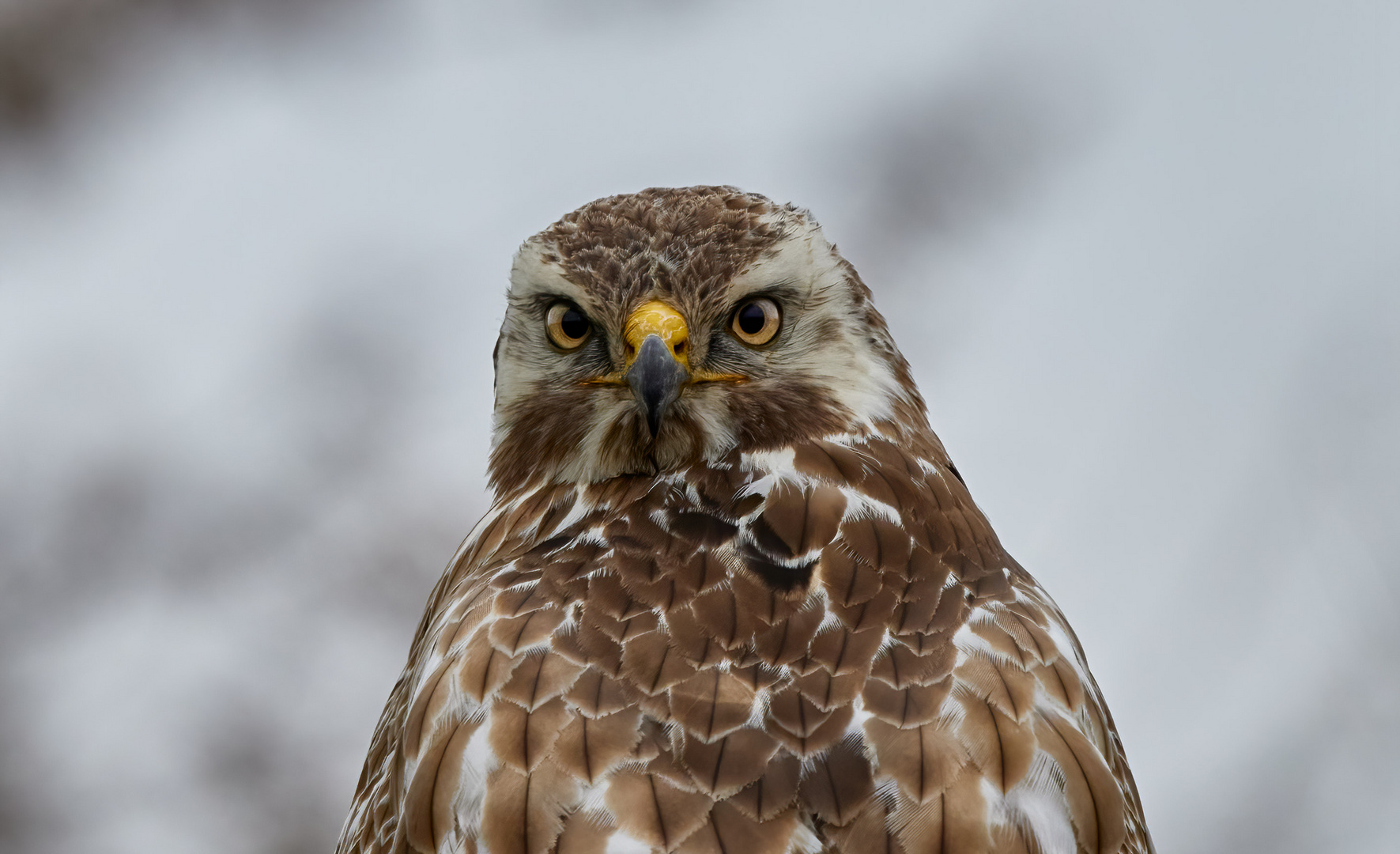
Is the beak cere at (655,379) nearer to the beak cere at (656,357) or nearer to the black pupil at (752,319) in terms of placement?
the beak cere at (656,357)

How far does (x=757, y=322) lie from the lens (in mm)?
2811

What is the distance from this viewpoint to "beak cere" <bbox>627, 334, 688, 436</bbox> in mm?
2596

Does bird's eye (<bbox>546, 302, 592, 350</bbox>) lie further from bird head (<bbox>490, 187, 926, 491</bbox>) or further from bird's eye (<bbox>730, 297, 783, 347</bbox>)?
bird's eye (<bbox>730, 297, 783, 347</bbox>)

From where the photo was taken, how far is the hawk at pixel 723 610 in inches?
78.3

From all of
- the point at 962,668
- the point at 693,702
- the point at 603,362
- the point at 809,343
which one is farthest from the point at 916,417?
the point at 693,702

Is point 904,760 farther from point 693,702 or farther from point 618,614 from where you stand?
point 618,614

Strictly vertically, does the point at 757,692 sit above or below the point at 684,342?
below

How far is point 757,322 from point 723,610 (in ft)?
2.52

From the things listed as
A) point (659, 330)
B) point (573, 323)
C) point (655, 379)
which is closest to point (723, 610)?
point (655, 379)

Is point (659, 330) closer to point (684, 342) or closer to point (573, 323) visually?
point (684, 342)

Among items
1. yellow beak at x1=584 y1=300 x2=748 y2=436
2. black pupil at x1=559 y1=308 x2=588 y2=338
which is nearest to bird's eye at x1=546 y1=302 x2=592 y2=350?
black pupil at x1=559 y1=308 x2=588 y2=338

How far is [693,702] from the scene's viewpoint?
6.86 feet

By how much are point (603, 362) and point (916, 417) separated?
2.49 feet

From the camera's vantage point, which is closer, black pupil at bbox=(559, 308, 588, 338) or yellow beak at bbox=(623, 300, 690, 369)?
yellow beak at bbox=(623, 300, 690, 369)
